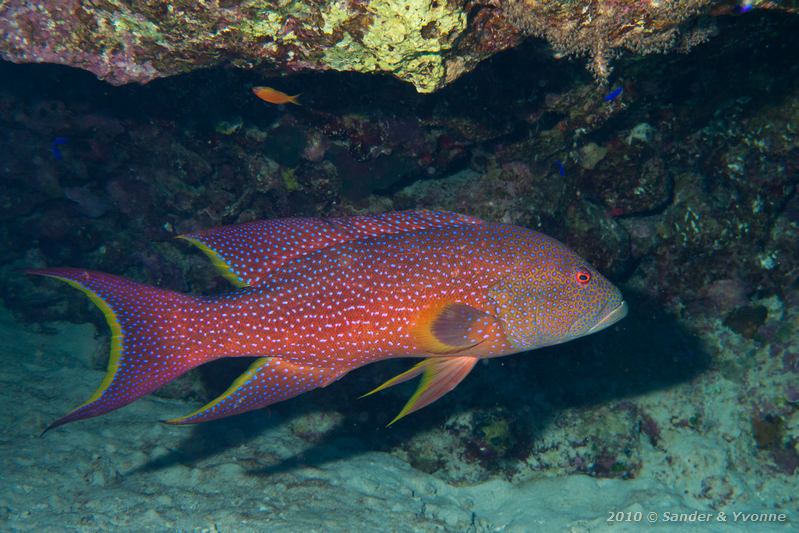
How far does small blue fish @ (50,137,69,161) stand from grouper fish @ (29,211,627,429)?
5989mm

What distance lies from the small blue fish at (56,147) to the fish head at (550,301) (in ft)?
27.2

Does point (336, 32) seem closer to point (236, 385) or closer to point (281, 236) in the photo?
point (281, 236)

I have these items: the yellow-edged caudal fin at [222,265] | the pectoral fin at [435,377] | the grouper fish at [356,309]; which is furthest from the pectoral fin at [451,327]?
the yellow-edged caudal fin at [222,265]

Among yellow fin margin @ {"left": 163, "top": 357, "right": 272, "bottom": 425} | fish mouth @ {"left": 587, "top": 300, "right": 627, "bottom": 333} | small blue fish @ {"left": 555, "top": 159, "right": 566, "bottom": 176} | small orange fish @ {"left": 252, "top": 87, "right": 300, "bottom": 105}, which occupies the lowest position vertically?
yellow fin margin @ {"left": 163, "top": 357, "right": 272, "bottom": 425}

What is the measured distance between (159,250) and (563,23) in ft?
23.7

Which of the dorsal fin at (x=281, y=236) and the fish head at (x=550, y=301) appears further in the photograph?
the dorsal fin at (x=281, y=236)

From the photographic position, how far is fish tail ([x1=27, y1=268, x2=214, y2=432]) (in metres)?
3.46

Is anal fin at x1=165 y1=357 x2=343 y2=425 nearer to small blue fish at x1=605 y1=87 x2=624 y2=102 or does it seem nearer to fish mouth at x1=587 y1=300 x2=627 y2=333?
fish mouth at x1=587 y1=300 x2=627 y2=333

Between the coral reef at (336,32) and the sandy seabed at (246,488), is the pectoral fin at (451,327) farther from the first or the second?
the sandy seabed at (246,488)

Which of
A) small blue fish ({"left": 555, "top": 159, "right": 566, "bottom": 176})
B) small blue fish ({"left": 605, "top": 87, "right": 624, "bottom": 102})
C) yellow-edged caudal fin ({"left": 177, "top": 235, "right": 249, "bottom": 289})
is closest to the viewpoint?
yellow-edged caudal fin ({"left": 177, "top": 235, "right": 249, "bottom": 289})

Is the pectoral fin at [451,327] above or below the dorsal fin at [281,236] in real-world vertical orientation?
below

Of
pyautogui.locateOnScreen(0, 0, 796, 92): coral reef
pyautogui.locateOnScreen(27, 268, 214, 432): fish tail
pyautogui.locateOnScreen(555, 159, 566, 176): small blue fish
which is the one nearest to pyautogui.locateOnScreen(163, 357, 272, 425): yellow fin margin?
pyautogui.locateOnScreen(27, 268, 214, 432): fish tail

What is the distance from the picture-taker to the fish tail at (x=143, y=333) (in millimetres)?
3455

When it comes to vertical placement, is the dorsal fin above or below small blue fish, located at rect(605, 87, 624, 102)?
below
